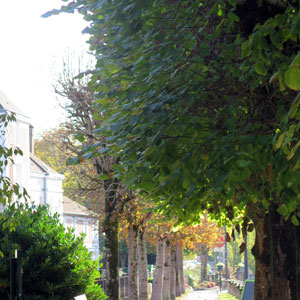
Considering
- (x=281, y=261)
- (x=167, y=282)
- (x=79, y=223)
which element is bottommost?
(x=167, y=282)

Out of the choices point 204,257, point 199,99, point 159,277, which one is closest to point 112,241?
point 199,99

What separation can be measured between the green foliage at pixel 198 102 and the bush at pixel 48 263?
7.07 m

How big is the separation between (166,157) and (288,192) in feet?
4.60

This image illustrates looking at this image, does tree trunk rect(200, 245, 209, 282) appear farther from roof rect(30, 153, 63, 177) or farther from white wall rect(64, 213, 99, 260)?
roof rect(30, 153, 63, 177)

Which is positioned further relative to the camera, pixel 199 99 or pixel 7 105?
pixel 7 105

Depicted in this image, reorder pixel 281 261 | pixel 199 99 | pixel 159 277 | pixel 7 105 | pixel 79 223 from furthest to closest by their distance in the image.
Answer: pixel 79 223, pixel 7 105, pixel 159 277, pixel 281 261, pixel 199 99

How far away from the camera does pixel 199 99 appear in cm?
840

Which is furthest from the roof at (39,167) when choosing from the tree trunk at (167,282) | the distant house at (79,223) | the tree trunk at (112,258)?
the tree trunk at (112,258)

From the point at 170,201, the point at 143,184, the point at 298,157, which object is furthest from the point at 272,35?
the point at 170,201

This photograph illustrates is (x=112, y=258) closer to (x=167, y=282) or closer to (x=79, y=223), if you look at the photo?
(x=167, y=282)

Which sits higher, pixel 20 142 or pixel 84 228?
pixel 20 142

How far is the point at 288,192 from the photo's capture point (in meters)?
7.42

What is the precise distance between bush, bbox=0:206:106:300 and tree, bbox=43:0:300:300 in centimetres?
704

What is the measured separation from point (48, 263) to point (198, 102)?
849cm
